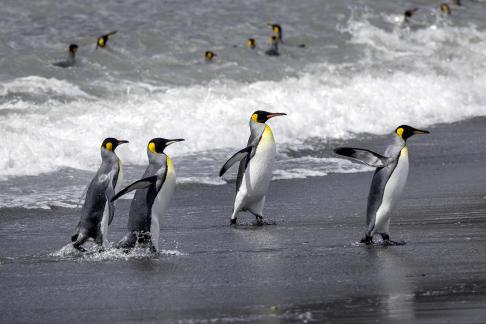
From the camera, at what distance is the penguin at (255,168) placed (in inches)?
318

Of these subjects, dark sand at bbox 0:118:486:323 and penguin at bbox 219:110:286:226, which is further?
penguin at bbox 219:110:286:226

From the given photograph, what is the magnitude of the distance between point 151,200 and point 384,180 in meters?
1.55

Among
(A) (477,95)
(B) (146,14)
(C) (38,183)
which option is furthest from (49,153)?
(B) (146,14)

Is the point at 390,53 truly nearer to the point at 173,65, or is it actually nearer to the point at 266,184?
the point at 173,65

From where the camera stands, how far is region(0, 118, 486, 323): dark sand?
4.98 meters

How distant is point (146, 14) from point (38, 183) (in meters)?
10.8

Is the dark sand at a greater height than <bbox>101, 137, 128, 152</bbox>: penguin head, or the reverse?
<bbox>101, 137, 128, 152</bbox>: penguin head

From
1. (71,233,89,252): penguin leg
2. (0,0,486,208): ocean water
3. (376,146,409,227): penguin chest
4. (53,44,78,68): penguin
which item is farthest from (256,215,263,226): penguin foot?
(53,44,78,68): penguin

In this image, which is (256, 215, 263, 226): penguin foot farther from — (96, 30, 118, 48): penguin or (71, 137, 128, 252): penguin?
(96, 30, 118, 48): penguin

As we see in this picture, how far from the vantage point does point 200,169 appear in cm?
1044

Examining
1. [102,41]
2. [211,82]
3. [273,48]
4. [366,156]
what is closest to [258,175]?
[366,156]

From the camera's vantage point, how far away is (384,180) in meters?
7.00

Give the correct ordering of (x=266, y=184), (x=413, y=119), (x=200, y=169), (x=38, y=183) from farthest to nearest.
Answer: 1. (x=413, y=119)
2. (x=200, y=169)
3. (x=38, y=183)
4. (x=266, y=184)

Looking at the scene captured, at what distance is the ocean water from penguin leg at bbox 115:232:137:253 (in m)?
1.90
